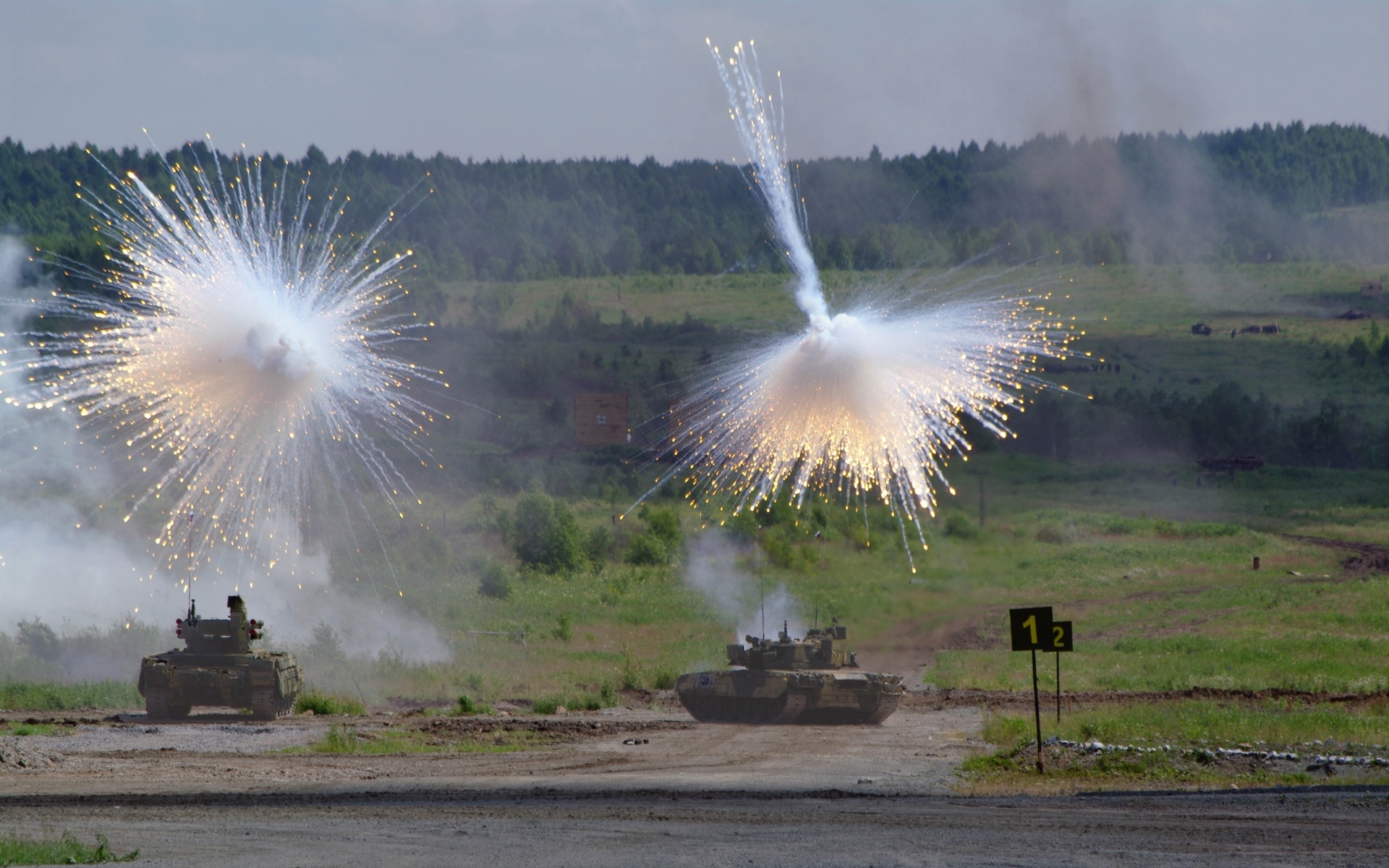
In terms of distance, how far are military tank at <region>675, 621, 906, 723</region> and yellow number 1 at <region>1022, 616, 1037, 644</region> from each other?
9271mm

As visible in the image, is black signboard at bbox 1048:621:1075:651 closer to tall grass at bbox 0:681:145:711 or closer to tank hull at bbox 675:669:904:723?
tank hull at bbox 675:669:904:723

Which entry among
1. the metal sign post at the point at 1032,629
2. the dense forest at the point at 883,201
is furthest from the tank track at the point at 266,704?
the dense forest at the point at 883,201

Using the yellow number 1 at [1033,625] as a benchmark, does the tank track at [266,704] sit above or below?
below

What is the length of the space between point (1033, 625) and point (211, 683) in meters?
18.1

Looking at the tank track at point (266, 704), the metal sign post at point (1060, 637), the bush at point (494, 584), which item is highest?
the bush at point (494, 584)

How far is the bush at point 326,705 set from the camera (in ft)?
106

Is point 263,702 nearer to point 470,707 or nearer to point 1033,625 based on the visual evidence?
point 470,707

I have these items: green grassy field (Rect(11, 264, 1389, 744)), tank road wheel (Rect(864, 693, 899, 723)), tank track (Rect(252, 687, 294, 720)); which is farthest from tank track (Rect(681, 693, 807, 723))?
tank track (Rect(252, 687, 294, 720))

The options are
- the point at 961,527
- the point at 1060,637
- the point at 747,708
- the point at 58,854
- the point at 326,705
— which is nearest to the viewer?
the point at 58,854

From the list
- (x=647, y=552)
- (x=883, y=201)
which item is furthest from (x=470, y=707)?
(x=883, y=201)

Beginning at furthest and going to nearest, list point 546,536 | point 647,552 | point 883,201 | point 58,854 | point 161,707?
point 883,201
point 546,536
point 647,552
point 161,707
point 58,854

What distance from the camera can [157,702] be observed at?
30734 millimetres

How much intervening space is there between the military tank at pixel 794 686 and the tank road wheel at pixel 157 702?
11228 millimetres

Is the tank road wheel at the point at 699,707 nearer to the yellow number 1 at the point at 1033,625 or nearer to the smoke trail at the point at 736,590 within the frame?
the smoke trail at the point at 736,590
